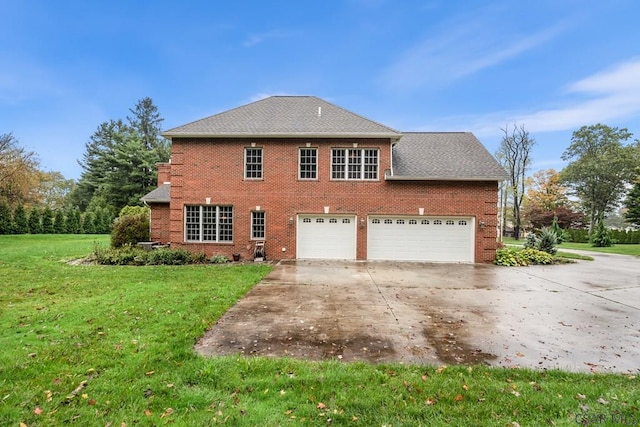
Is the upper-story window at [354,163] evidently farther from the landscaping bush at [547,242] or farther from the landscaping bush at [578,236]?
the landscaping bush at [578,236]

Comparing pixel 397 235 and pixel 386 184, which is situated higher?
pixel 386 184

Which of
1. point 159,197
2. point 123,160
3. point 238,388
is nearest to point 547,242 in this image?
point 238,388

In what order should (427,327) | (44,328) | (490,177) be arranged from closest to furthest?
(44,328)
(427,327)
(490,177)

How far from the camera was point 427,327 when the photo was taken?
17.5 feet

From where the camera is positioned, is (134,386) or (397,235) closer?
(134,386)

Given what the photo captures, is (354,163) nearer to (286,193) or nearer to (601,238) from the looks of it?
(286,193)

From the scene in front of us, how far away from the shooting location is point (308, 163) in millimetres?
13391

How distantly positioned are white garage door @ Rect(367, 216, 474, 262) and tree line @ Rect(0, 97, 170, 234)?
2905 cm

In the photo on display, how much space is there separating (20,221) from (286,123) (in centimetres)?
2664

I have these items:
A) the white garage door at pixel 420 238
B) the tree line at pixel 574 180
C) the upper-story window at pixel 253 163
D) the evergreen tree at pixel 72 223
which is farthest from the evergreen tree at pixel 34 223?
the tree line at pixel 574 180

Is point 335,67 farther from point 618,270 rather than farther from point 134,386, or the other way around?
point 134,386

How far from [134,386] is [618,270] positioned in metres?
16.3

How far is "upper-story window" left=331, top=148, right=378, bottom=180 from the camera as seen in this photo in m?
13.2

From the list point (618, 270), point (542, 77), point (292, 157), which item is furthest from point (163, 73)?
point (618, 270)
